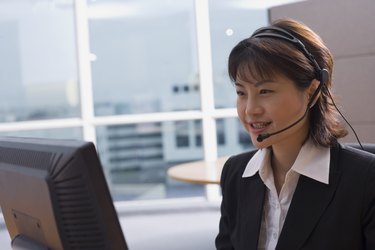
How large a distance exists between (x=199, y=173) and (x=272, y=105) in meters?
1.62

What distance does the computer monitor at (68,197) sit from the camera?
29.0 inches

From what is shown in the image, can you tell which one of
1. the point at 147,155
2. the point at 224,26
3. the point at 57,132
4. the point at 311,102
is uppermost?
the point at 224,26

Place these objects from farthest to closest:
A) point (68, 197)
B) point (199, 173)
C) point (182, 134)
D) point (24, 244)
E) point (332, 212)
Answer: point (182, 134) → point (199, 173) → point (332, 212) → point (24, 244) → point (68, 197)

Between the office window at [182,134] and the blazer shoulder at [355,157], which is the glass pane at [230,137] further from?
the blazer shoulder at [355,157]

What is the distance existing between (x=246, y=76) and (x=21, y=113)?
3453mm

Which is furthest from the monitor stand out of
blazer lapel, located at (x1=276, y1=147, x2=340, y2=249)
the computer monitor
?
blazer lapel, located at (x1=276, y1=147, x2=340, y2=249)

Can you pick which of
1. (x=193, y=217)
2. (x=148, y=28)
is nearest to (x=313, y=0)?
(x=148, y=28)

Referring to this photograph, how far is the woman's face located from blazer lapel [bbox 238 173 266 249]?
0.47ft

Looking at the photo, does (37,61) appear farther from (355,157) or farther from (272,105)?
(355,157)

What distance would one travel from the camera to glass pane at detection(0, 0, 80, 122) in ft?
13.7

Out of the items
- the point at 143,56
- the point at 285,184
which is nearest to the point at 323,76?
the point at 285,184

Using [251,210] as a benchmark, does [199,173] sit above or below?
below

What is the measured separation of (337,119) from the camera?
4.12ft

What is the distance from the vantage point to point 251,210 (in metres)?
1.23
